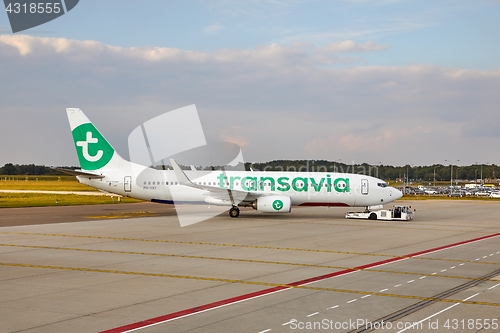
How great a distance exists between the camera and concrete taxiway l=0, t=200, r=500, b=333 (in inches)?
499

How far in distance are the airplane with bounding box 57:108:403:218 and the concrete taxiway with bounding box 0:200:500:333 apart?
904 cm

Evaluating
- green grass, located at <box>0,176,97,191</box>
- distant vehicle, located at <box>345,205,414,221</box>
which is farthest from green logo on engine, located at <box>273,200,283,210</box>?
green grass, located at <box>0,176,97,191</box>

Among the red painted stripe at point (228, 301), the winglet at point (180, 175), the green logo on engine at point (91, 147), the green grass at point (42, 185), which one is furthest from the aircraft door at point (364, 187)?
the green grass at point (42, 185)

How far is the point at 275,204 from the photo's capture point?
40438mm

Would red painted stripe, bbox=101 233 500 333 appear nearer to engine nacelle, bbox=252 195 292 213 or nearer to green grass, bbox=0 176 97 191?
engine nacelle, bbox=252 195 292 213

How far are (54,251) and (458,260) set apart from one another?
17027mm

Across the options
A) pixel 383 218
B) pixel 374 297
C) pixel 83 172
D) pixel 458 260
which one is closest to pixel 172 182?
pixel 83 172

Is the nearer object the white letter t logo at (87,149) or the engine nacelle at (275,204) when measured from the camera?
the engine nacelle at (275,204)

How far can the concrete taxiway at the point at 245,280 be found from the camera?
1267 cm

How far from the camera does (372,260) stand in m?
22.3

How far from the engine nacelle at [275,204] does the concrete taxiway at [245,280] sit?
6.97 metres

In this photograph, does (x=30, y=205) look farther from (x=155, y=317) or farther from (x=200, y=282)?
(x=155, y=317)

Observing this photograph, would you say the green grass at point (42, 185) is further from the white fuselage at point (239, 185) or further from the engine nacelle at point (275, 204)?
the engine nacelle at point (275, 204)

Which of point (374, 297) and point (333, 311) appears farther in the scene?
point (374, 297)
